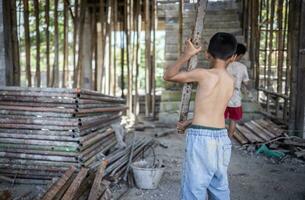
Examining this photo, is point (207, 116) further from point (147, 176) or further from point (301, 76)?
point (301, 76)

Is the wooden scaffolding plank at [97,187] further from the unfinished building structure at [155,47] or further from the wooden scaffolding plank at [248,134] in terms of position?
the wooden scaffolding plank at [248,134]

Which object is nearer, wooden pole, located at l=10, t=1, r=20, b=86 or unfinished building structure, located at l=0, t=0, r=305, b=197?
unfinished building structure, located at l=0, t=0, r=305, b=197

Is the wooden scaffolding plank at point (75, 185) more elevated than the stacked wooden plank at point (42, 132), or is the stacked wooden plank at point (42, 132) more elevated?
the stacked wooden plank at point (42, 132)

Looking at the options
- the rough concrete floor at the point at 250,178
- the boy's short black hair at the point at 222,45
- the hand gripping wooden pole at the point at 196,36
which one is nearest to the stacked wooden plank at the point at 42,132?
the rough concrete floor at the point at 250,178

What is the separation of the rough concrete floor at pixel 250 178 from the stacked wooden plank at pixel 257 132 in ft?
1.20

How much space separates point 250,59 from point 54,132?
278 inches

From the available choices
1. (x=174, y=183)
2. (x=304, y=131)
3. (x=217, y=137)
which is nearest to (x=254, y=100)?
(x=304, y=131)

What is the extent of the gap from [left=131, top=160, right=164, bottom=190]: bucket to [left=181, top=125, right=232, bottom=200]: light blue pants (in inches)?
67.7

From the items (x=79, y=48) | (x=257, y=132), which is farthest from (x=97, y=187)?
(x=79, y=48)

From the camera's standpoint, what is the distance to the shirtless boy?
3.12m

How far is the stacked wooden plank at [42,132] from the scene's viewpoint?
5.09m

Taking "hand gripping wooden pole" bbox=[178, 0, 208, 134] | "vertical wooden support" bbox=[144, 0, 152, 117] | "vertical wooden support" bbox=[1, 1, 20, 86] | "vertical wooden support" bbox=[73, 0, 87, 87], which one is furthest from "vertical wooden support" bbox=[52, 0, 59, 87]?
"hand gripping wooden pole" bbox=[178, 0, 208, 134]

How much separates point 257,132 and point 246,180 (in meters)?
2.49

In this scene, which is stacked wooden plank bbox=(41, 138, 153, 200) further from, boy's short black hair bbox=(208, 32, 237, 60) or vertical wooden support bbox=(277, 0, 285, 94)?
vertical wooden support bbox=(277, 0, 285, 94)
